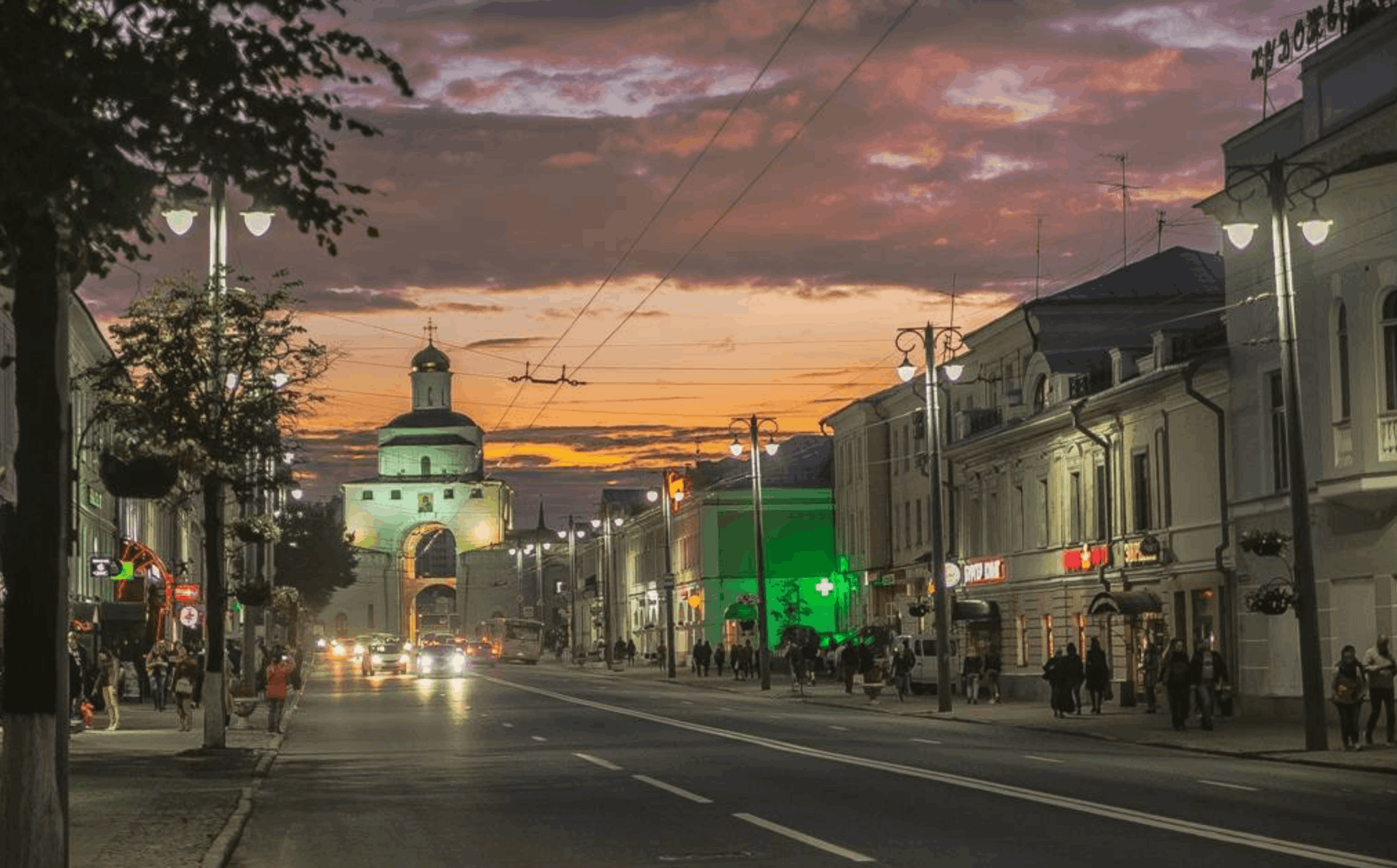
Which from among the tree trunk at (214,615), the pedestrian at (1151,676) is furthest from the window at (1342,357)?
the tree trunk at (214,615)

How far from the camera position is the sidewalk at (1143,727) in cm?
2997

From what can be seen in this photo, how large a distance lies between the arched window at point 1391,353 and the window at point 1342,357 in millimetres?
1225

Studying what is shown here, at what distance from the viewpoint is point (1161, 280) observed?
63844mm

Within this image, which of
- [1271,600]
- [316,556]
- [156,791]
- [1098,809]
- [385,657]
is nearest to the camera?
[1098,809]

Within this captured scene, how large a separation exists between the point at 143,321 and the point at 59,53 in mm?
20747

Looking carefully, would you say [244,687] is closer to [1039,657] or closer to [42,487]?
[1039,657]

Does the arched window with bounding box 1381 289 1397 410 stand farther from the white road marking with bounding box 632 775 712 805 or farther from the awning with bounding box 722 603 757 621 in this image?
the awning with bounding box 722 603 757 621

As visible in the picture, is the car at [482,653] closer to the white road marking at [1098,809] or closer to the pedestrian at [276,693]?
the pedestrian at [276,693]

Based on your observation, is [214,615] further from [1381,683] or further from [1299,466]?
[1381,683]

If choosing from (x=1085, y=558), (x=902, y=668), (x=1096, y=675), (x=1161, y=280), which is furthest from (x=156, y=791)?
(x=1161, y=280)

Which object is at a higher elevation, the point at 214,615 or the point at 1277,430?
the point at 1277,430

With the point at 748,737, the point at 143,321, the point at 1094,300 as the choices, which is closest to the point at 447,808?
the point at 143,321

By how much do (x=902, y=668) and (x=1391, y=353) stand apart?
78.0 feet

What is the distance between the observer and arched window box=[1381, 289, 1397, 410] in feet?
118
